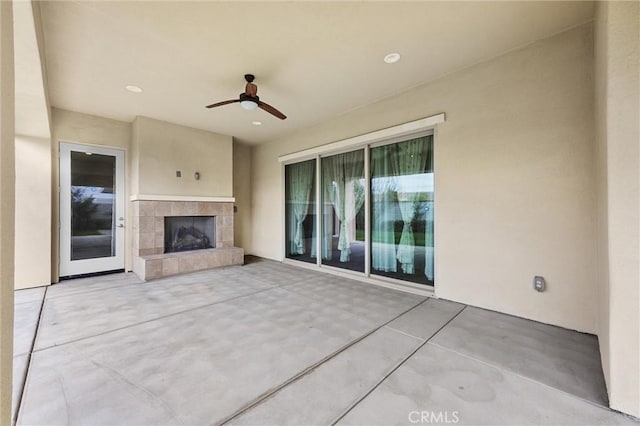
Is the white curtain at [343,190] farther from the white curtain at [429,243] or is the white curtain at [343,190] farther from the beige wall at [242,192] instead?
the beige wall at [242,192]

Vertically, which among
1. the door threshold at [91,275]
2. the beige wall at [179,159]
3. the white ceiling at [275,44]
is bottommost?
the door threshold at [91,275]

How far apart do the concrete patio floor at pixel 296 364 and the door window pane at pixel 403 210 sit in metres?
0.70

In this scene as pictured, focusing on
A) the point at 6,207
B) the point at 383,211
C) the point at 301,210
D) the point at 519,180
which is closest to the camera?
the point at 6,207

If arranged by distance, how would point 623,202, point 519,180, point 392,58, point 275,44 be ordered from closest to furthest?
point 623,202
point 275,44
point 519,180
point 392,58

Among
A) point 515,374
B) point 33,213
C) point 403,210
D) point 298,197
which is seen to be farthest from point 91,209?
point 515,374

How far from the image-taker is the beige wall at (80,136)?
14.0 feet

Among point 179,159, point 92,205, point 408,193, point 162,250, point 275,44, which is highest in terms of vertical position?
point 275,44

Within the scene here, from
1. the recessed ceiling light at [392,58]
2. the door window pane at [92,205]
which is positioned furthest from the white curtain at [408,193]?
the door window pane at [92,205]

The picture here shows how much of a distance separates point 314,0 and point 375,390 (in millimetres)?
2944

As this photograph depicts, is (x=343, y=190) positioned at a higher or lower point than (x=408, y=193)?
higher

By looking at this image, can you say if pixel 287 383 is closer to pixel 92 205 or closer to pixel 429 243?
pixel 429 243

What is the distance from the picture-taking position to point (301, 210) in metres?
5.60

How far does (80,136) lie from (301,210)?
405 cm

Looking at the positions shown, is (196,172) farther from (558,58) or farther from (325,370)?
(558,58)
